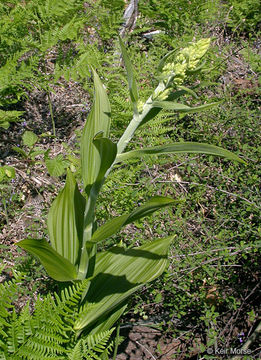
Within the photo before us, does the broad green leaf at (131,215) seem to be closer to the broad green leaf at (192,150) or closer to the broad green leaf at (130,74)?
the broad green leaf at (192,150)

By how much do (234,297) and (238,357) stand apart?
0.41 m

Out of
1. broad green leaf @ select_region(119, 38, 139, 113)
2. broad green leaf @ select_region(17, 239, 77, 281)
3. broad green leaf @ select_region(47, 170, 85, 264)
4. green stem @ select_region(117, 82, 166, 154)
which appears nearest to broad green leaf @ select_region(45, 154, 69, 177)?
broad green leaf @ select_region(47, 170, 85, 264)

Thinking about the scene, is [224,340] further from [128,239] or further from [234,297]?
[128,239]

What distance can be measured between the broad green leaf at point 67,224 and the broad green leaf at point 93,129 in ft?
0.93

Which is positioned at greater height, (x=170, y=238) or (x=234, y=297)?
(x=170, y=238)

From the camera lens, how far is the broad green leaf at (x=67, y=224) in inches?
81.0

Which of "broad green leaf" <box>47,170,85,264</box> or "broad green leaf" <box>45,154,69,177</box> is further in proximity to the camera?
"broad green leaf" <box>45,154,69,177</box>

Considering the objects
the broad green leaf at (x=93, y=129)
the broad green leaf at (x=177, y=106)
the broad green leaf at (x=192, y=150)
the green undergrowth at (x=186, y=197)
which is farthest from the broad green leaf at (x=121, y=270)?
the broad green leaf at (x=177, y=106)

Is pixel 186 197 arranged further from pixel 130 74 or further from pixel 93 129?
pixel 130 74

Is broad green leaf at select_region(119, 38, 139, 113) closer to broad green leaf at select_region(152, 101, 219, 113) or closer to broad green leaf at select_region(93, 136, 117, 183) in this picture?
broad green leaf at select_region(152, 101, 219, 113)

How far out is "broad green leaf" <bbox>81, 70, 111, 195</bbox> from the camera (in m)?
1.79

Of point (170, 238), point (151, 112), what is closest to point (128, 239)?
point (170, 238)

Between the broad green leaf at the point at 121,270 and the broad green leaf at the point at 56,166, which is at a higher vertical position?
the broad green leaf at the point at 56,166

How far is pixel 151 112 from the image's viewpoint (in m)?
1.72
